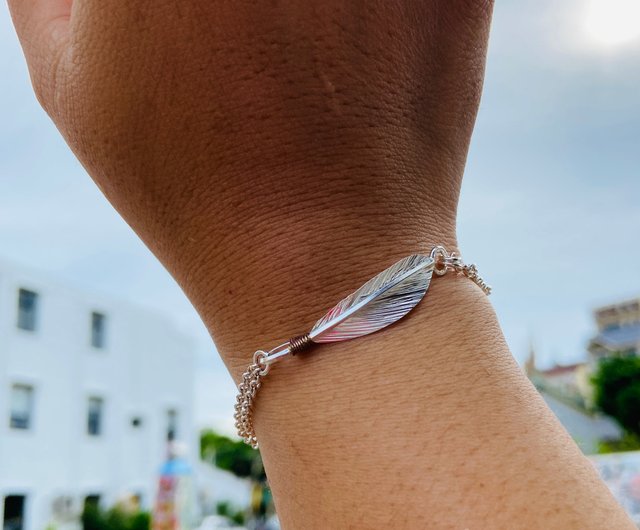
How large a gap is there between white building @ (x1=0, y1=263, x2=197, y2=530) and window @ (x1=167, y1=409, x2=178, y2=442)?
3 cm

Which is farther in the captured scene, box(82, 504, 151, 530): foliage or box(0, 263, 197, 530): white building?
box(82, 504, 151, 530): foliage

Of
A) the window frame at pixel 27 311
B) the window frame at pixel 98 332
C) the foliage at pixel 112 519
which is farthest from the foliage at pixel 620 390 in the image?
the window frame at pixel 27 311

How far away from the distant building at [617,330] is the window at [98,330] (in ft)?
85.1

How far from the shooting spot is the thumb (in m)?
0.55

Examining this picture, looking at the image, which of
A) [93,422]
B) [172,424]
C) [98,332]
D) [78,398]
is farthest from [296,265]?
[172,424]

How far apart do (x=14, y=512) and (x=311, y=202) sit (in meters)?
16.0

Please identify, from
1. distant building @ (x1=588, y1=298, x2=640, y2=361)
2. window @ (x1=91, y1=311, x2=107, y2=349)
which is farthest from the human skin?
distant building @ (x1=588, y1=298, x2=640, y2=361)

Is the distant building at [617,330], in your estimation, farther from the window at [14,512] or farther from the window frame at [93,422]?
the window at [14,512]

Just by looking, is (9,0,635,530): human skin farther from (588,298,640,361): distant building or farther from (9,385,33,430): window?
(588,298,640,361): distant building

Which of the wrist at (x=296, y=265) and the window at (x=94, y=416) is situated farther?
the window at (x=94, y=416)

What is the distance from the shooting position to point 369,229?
0.52m

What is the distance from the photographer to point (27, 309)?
50.2 feet

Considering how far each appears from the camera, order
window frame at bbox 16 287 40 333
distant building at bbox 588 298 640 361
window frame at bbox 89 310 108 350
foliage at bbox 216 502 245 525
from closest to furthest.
→ window frame at bbox 16 287 40 333 → window frame at bbox 89 310 108 350 → foliage at bbox 216 502 245 525 → distant building at bbox 588 298 640 361

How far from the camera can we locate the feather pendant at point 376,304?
0.49m
